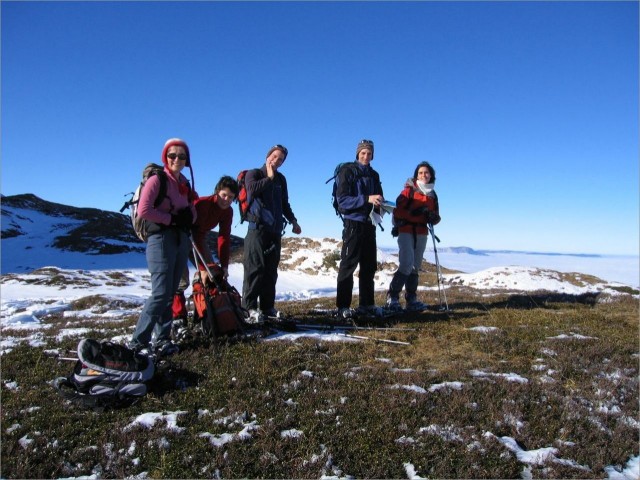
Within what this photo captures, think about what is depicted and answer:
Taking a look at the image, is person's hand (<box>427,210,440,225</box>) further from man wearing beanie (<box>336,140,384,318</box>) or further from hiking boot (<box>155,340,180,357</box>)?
hiking boot (<box>155,340,180,357</box>)

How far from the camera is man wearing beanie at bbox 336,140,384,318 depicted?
8133mm

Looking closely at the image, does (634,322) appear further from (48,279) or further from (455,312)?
(48,279)

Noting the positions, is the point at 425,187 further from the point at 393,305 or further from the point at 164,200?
the point at 164,200

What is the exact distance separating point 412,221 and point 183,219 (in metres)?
5.59

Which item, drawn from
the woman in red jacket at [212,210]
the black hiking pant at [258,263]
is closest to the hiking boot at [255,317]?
the black hiking pant at [258,263]

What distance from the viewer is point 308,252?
4109 centimetres

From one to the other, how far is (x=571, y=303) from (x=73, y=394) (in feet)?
41.1

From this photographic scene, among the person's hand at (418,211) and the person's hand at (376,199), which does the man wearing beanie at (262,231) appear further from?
the person's hand at (418,211)

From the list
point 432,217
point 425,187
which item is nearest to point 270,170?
point 425,187

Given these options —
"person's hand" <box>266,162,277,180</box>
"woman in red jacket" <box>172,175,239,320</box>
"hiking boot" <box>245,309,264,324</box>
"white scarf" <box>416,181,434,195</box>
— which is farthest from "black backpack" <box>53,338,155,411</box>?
"white scarf" <box>416,181,434,195</box>

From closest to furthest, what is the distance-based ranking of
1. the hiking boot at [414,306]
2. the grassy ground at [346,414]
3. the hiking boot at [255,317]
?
1. the grassy ground at [346,414]
2. the hiking boot at [255,317]
3. the hiking boot at [414,306]

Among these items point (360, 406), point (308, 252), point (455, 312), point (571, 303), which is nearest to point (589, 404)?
point (360, 406)

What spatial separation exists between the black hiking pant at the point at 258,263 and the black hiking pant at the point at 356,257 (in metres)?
1.48

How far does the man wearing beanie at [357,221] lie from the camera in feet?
26.7
